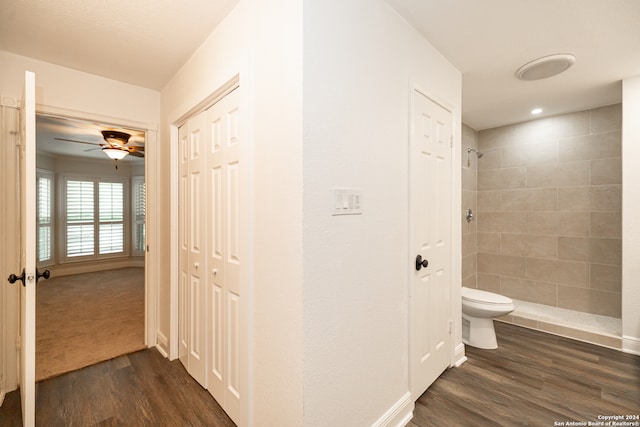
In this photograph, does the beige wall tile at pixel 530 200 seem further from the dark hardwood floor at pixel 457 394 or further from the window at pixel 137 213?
the window at pixel 137 213

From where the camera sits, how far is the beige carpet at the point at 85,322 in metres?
2.44

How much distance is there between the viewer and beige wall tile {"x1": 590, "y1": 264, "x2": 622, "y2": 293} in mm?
2908

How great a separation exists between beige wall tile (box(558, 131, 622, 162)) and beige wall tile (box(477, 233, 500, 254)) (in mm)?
1165

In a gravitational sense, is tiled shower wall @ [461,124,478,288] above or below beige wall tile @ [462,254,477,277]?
above

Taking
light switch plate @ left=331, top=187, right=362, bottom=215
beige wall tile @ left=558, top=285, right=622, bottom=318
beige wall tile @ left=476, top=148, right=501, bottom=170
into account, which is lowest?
beige wall tile @ left=558, top=285, right=622, bottom=318

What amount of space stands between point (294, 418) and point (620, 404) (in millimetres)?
2176

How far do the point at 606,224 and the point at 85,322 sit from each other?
19.3 feet

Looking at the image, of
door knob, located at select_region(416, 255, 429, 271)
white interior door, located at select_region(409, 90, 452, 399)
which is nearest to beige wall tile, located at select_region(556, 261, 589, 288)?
white interior door, located at select_region(409, 90, 452, 399)

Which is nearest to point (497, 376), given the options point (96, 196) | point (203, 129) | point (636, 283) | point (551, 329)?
point (551, 329)

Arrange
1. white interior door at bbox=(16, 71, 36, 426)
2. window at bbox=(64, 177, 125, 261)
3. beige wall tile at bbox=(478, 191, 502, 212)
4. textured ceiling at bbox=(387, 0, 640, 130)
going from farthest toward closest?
window at bbox=(64, 177, 125, 261), beige wall tile at bbox=(478, 191, 502, 212), textured ceiling at bbox=(387, 0, 640, 130), white interior door at bbox=(16, 71, 36, 426)

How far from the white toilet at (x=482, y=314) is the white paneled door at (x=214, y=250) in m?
2.09

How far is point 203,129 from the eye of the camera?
78.2 inches

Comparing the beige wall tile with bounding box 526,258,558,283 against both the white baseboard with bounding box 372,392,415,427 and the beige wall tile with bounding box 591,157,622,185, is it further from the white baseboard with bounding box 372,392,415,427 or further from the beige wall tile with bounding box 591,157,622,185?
the white baseboard with bounding box 372,392,415,427

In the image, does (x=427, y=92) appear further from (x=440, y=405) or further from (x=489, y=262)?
(x=489, y=262)
